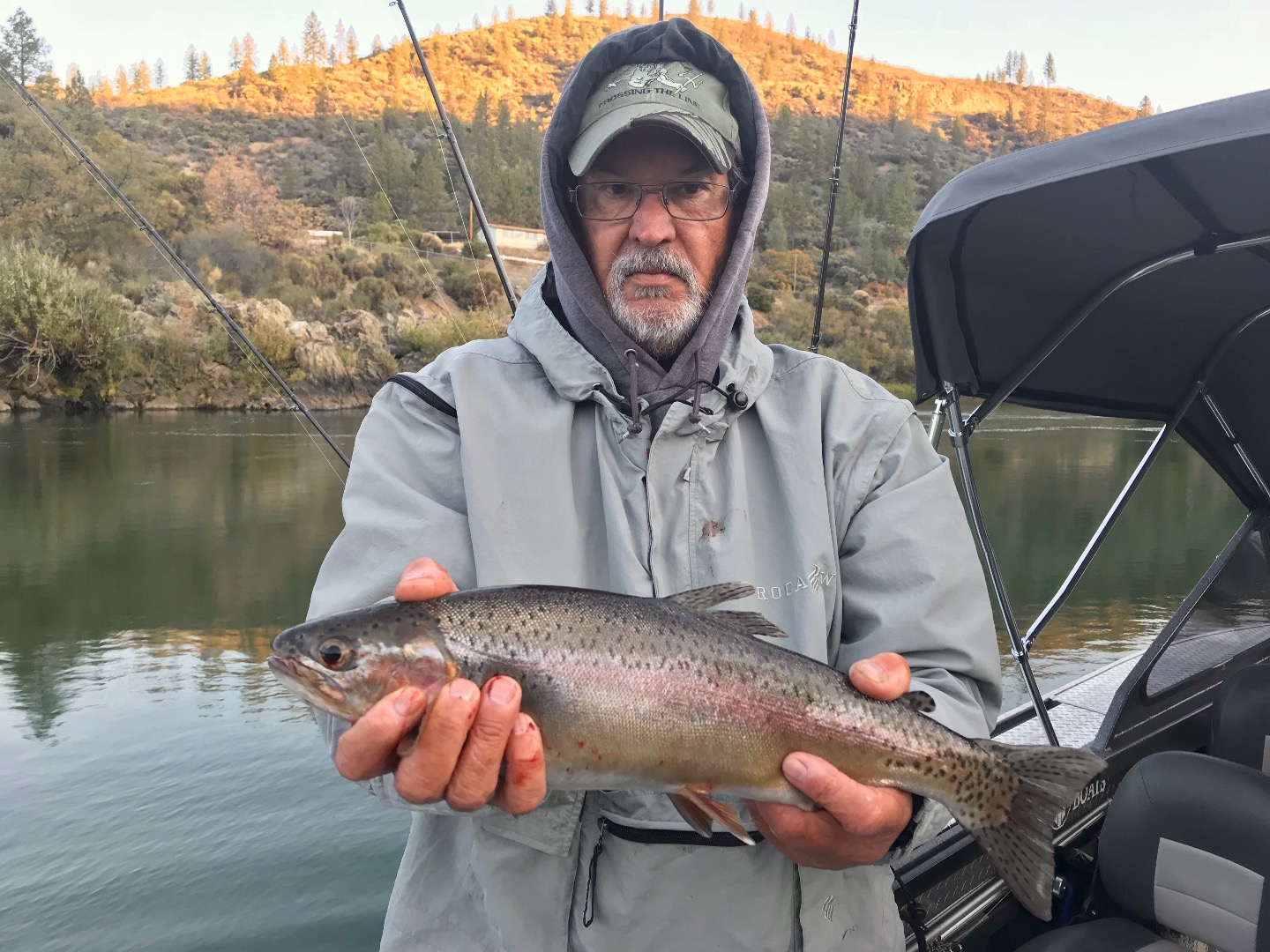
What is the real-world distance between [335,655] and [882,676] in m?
1.13

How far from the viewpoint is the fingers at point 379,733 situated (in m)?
1.72

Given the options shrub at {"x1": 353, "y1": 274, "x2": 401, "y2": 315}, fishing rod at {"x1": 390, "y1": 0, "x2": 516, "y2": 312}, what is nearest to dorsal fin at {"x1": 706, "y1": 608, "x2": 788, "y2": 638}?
fishing rod at {"x1": 390, "y1": 0, "x2": 516, "y2": 312}

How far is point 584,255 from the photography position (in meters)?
2.61

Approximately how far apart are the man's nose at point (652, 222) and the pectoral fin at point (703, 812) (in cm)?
143

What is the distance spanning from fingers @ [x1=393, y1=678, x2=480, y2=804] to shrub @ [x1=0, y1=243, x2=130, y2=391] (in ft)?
137

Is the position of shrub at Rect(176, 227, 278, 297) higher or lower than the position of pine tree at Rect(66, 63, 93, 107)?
lower

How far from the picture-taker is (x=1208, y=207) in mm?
3102

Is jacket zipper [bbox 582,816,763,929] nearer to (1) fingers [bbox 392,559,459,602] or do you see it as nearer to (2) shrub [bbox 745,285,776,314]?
(1) fingers [bbox 392,559,459,602]

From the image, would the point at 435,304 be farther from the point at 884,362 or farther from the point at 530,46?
the point at 530,46

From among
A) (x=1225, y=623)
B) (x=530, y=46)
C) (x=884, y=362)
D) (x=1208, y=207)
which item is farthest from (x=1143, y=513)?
(x=530, y=46)

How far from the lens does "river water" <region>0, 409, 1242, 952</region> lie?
6.03m

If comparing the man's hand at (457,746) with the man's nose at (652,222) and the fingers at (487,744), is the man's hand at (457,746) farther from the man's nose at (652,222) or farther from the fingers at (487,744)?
the man's nose at (652,222)

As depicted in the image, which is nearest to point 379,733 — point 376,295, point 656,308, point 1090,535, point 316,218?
point 656,308

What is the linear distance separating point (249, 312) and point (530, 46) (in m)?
164
